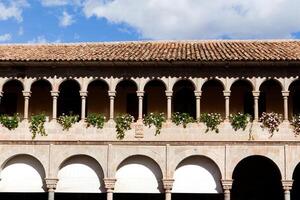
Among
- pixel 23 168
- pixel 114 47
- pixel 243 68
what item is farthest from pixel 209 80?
pixel 23 168

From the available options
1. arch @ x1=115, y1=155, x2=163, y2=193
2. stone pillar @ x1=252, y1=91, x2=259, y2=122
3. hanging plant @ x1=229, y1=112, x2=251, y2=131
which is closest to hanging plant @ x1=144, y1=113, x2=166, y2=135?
arch @ x1=115, y1=155, x2=163, y2=193

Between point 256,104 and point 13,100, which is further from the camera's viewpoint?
point 13,100

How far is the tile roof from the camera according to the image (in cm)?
2288

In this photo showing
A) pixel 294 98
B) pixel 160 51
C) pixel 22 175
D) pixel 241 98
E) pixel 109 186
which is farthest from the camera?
pixel 160 51

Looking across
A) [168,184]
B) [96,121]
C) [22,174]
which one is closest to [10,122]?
[22,174]

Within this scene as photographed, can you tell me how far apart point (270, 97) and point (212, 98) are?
7.51 feet

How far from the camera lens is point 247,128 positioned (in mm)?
22562

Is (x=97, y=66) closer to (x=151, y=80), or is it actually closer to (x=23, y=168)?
(x=151, y=80)

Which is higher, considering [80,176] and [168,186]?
[80,176]

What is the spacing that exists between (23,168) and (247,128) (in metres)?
8.58

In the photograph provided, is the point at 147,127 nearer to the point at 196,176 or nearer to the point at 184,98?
the point at 184,98

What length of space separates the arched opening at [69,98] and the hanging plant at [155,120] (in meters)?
3.25

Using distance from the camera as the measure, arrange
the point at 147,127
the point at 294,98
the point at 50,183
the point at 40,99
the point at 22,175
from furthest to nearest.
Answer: the point at 40,99 → the point at 294,98 → the point at 22,175 → the point at 147,127 → the point at 50,183

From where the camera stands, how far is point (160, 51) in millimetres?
24703
